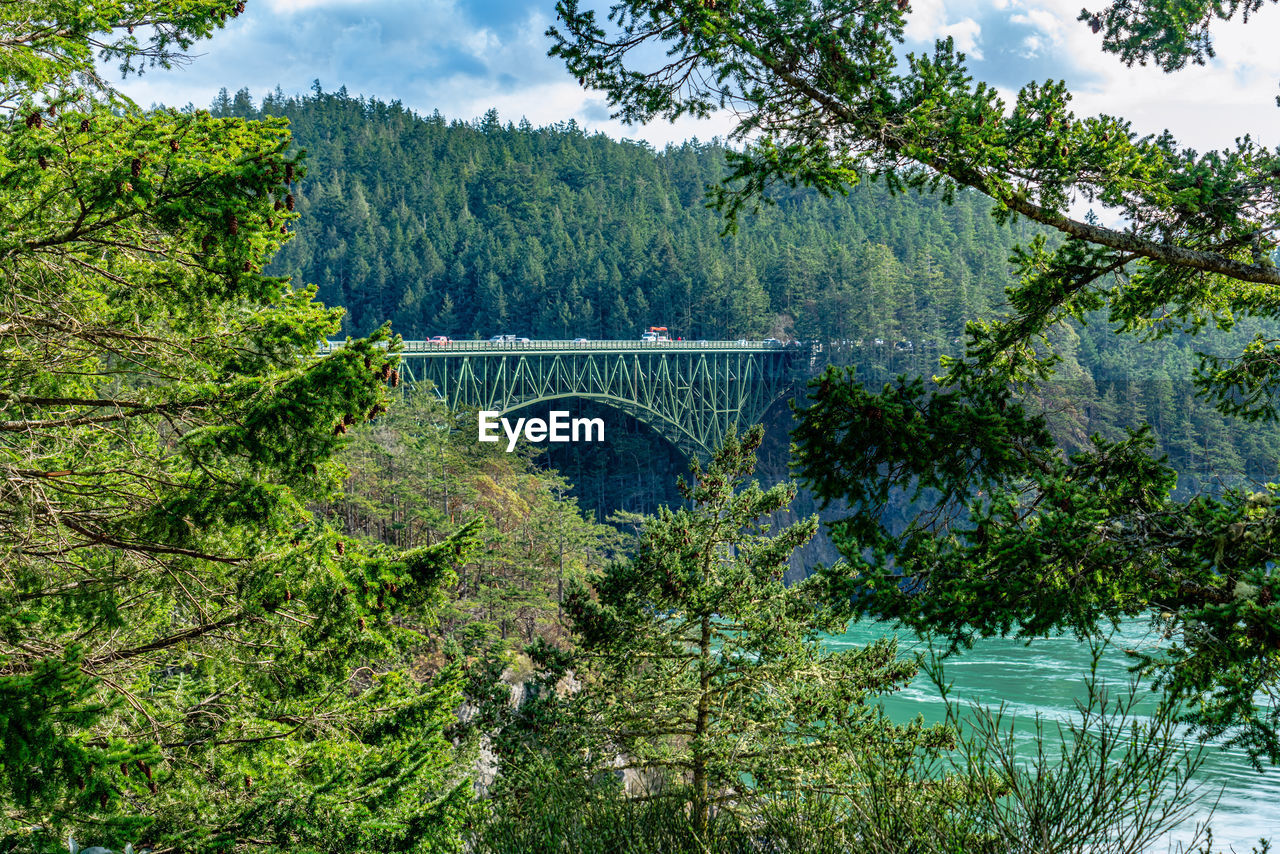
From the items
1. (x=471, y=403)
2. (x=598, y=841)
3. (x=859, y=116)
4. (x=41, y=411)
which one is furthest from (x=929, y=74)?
(x=471, y=403)

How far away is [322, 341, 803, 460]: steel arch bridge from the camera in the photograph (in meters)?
32.5

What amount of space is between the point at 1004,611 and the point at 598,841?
1.90 metres

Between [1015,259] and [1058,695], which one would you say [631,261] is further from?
[1015,259]

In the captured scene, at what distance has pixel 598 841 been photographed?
369 centimetres

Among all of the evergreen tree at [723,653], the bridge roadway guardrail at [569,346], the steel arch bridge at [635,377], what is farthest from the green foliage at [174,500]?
the steel arch bridge at [635,377]

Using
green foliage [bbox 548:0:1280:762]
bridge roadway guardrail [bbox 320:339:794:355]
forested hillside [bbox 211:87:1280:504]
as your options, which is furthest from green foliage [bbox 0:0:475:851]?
forested hillside [bbox 211:87:1280:504]

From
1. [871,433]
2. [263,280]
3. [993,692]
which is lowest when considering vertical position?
[993,692]

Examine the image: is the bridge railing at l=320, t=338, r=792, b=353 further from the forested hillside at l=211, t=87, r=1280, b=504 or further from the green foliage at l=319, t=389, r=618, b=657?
the forested hillside at l=211, t=87, r=1280, b=504

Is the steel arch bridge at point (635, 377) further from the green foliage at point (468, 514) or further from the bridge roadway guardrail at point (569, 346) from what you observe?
the green foliage at point (468, 514)

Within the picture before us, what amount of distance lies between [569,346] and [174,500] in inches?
1302

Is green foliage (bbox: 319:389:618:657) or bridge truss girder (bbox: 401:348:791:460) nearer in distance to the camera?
green foliage (bbox: 319:389:618:657)

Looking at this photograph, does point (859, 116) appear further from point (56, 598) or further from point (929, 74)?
point (56, 598)

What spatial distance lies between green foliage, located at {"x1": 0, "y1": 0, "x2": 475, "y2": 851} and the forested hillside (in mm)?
34154

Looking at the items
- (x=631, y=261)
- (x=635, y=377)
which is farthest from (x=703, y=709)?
(x=631, y=261)
